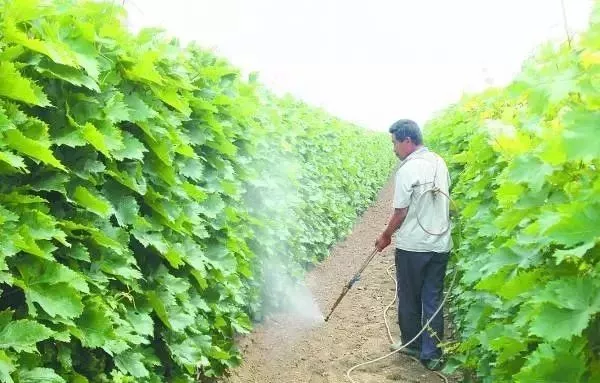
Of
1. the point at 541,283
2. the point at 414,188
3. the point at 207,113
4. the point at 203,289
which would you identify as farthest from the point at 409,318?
the point at 541,283

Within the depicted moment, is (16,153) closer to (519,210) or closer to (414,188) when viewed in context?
(519,210)

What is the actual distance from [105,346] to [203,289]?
156cm

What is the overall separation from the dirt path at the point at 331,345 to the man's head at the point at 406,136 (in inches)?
86.9

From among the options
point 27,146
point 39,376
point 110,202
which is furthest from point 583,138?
point 110,202

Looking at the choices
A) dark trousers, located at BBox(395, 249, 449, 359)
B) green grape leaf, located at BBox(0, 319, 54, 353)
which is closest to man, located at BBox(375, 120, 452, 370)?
dark trousers, located at BBox(395, 249, 449, 359)

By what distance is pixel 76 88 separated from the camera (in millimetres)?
2801

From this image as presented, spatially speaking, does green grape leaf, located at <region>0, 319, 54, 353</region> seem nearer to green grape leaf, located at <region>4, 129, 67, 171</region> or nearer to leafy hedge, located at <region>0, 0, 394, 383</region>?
leafy hedge, located at <region>0, 0, 394, 383</region>

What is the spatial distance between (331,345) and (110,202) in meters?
3.80

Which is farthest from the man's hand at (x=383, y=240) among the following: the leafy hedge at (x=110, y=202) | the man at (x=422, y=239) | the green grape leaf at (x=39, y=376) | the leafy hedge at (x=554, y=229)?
the green grape leaf at (x=39, y=376)

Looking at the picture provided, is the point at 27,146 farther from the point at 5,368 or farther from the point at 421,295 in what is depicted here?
the point at 421,295

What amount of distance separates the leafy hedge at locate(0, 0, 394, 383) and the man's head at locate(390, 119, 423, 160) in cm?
166

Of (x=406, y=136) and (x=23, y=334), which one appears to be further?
(x=406, y=136)

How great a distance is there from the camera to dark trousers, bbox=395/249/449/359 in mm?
5629

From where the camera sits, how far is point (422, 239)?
5.61 metres
